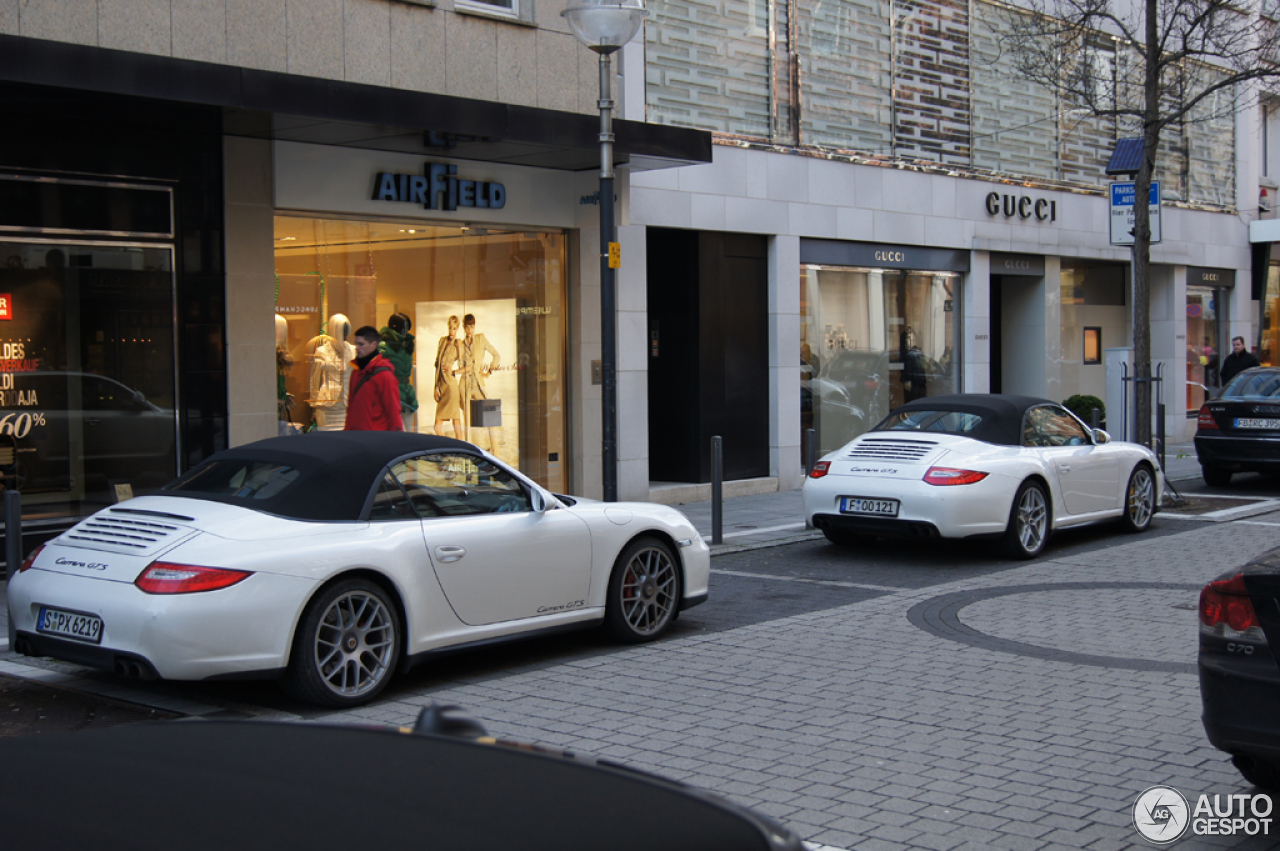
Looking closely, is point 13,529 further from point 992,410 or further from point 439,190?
point 992,410

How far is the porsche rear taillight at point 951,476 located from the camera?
34.7 feet

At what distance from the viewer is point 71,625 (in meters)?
6.03

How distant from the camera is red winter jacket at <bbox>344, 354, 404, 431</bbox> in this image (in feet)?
34.4

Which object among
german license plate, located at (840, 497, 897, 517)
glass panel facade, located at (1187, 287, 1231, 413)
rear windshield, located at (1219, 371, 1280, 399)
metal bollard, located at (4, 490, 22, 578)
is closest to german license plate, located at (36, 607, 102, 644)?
metal bollard, located at (4, 490, 22, 578)

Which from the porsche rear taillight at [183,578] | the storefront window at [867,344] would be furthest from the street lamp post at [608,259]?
the storefront window at [867,344]

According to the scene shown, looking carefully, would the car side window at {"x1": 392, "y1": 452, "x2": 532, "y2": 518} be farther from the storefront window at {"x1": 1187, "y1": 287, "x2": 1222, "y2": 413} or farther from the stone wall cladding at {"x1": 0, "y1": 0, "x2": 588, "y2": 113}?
the storefront window at {"x1": 1187, "y1": 287, "x2": 1222, "y2": 413}

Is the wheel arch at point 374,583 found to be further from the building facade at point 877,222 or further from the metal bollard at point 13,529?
the building facade at point 877,222

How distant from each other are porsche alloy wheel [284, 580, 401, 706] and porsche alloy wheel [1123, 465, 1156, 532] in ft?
28.2

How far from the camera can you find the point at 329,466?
6.68 metres

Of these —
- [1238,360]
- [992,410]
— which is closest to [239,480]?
[992,410]

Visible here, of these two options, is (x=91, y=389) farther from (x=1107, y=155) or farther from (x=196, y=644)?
(x=1107, y=155)

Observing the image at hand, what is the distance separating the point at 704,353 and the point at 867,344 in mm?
3834

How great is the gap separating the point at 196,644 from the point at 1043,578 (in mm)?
6855

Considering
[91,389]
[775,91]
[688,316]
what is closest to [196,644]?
[91,389]
